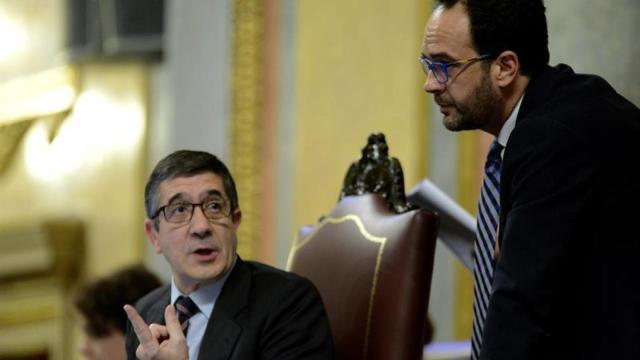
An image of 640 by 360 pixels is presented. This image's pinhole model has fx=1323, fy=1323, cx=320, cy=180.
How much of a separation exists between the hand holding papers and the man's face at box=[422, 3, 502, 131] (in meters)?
0.82

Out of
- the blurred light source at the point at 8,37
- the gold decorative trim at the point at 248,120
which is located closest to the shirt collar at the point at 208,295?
the gold decorative trim at the point at 248,120

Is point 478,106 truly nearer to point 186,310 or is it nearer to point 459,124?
point 459,124

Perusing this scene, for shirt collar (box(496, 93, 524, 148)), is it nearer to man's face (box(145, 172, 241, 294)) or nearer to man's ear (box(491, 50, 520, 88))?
man's ear (box(491, 50, 520, 88))

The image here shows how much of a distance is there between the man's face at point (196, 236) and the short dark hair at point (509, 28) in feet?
2.22

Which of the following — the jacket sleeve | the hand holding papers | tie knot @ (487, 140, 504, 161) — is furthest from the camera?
the hand holding papers

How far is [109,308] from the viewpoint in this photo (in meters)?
3.15

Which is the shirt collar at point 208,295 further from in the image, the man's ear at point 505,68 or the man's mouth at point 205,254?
the man's ear at point 505,68

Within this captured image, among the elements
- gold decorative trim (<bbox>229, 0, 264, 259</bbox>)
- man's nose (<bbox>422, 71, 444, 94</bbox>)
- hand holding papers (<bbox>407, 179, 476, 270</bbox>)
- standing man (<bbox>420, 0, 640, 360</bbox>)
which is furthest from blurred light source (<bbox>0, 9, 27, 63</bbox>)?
standing man (<bbox>420, 0, 640, 360</bbox>)

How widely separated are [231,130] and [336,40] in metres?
0.74

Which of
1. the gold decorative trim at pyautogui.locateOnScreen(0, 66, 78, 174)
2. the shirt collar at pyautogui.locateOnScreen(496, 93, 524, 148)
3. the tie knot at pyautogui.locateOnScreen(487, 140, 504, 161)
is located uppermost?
the shirt collar at pyautogui.locateOnScreen(496, 93, 524, 148)

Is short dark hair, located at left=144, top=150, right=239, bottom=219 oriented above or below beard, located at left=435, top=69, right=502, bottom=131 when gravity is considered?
below

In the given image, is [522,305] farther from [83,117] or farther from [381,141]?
[83,117]

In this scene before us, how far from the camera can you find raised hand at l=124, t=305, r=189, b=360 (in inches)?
89.1

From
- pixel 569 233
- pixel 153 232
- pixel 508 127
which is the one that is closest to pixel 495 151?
pixel 508 127
